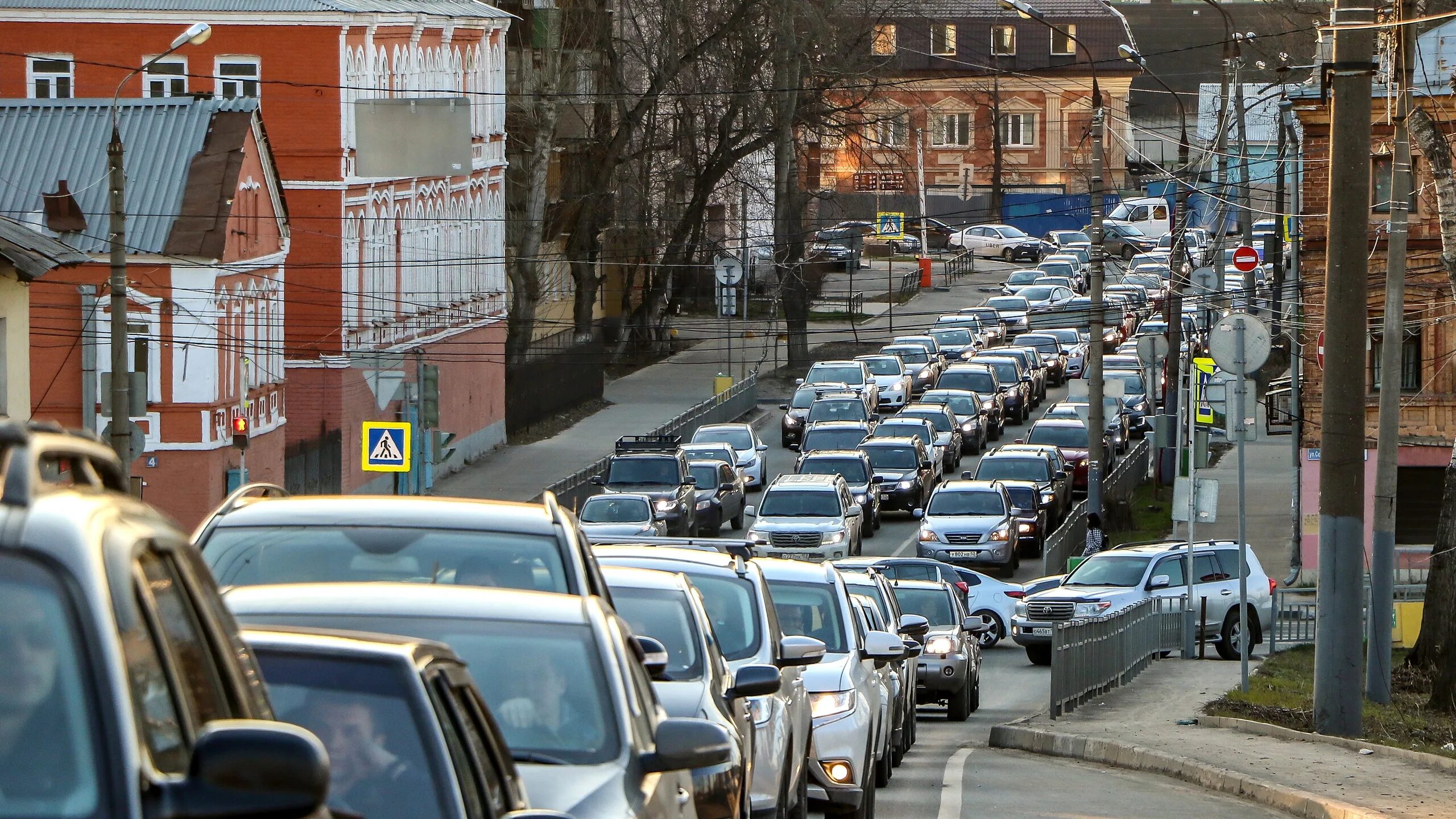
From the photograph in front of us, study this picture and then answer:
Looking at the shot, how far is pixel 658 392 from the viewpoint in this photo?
64.5m

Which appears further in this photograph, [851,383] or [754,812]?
[851,383]

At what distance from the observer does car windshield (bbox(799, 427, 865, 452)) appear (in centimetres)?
4734

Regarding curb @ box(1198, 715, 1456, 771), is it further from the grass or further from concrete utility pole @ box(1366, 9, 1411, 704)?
concrete utility pole @ box(1366, 9, 1411, 704)

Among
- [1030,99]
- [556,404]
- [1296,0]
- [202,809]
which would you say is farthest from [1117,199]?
[202,809]

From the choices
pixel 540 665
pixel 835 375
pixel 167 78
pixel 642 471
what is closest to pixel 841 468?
pixel 642 471

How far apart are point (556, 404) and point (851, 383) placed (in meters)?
9.42

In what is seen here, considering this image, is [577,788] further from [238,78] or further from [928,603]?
[238,78]

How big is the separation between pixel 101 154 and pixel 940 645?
24514 millimetres

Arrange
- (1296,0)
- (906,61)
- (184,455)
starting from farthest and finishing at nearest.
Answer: (906,61)
(1296,0)
(184,455)

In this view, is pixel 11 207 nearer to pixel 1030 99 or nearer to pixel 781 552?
pixel 781 552

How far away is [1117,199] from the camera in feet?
363

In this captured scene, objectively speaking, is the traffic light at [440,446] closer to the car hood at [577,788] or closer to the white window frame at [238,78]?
the white window frame at [238,78]

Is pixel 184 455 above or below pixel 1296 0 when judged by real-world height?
below

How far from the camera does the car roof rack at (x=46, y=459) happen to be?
9.82ft
